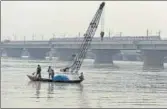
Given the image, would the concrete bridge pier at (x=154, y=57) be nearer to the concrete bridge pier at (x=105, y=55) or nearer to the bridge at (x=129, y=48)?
the bridge at (x=129, y=48)

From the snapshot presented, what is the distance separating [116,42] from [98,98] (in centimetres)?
12086

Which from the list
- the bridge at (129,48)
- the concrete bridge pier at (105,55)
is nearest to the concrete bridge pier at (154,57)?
the bridge at (129,48)

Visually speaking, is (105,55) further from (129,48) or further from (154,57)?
(154,57)

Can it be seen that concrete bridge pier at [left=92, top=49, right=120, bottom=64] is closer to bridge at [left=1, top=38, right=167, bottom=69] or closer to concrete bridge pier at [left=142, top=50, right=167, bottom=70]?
bridge at [left=1, top=38, right=167, bottom=69]

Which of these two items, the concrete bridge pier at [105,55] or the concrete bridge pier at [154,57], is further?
the concrete bridge pier at [105,55]

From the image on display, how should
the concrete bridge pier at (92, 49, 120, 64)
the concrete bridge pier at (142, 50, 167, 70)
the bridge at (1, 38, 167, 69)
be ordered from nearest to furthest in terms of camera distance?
the bridge at (1, 38, 167, 69) → the concrete bridge pier at (142, 50, 167, 70) → the concrete bridge pier at (92, 49, 120, 64)

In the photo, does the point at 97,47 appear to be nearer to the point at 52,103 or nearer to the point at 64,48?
the point at 64,48

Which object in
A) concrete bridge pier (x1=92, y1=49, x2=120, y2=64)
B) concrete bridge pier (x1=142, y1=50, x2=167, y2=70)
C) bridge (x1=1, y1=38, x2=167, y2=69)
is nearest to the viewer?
bridge (x1=1, y1=38, x2=167, y2=69)

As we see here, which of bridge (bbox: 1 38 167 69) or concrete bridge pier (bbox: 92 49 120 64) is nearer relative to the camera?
bridge (bbox: 1 38 167 69)

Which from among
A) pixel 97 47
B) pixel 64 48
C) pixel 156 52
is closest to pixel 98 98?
pixel 156 52

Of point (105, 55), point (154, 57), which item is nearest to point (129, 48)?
point (154, 57)

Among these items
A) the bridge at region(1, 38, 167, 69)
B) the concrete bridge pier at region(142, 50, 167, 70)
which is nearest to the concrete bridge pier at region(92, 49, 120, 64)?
the bridge at region(1, 38, 167, 69)

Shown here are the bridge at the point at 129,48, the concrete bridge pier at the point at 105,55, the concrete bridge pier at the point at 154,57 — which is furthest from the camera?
the concrete bridge pier at the point at 105,55

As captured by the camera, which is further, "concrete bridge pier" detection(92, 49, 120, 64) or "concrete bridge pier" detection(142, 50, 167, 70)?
"concrete bridge pier" detection(92, 49, 120, 64)
